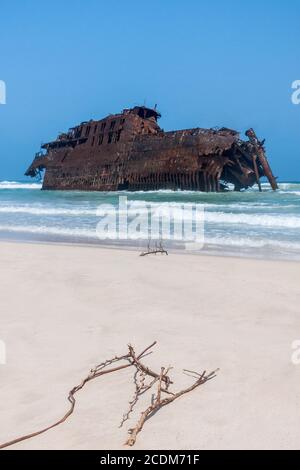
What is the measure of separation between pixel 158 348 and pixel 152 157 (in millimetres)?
25584

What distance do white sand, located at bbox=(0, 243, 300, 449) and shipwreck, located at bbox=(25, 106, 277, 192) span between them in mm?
21205

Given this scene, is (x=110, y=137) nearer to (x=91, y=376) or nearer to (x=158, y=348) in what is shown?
(x=158, y=348)

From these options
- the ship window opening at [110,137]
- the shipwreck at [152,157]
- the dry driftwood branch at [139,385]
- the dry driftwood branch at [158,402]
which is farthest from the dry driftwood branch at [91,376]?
the ship window opening at [110,137]

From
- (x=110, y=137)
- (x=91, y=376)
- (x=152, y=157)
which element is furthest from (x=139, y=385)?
(x=110, y=137)

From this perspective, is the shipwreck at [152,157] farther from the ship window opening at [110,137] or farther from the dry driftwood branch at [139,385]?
the dry driftwood branch at [139,385]

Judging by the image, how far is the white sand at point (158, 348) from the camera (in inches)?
70.8

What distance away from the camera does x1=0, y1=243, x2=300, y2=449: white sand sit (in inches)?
70.8

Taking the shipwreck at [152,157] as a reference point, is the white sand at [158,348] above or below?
below

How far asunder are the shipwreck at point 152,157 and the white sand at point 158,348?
21.2 meters

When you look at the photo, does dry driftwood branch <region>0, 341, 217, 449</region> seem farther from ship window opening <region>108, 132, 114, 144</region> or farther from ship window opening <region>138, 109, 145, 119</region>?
ship window opening <region>138, 109, 145, 119</region>

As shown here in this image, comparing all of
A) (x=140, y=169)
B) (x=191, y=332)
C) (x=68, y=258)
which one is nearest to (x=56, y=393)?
(x=191, y=332)

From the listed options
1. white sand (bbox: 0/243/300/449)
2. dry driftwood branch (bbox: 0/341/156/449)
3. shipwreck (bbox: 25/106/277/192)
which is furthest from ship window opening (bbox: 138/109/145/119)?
dry driftwood branch (bbox: 0/341/156/449)

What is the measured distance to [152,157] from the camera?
27531 mm
